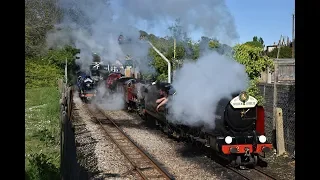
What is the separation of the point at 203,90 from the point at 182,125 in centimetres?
230

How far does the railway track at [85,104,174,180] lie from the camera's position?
10.2 metres

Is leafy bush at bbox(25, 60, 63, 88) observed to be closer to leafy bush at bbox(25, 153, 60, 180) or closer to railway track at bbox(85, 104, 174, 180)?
railway track at bbox(85, 104, 174, 180)

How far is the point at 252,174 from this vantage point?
1025 cm

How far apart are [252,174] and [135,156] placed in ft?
12.7

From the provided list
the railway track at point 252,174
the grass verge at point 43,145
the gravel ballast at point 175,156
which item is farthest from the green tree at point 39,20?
the railway track at point 252,174

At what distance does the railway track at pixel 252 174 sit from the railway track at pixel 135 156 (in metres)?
→ 1.82

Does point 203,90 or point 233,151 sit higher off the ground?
point 203,90

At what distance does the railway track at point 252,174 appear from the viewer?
9786 millimetres

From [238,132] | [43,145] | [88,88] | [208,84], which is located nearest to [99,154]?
[43,145]

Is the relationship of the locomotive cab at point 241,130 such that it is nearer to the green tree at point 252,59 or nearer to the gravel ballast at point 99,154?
the gravel ballast at point 99,154
